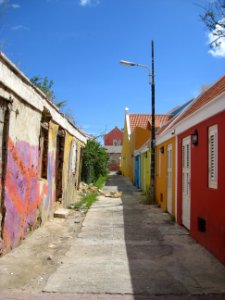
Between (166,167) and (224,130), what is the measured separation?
7.16 metres

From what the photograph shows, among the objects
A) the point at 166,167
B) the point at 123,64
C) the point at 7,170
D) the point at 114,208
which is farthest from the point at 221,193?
the point at 123,64

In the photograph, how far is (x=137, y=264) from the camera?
6953 mm

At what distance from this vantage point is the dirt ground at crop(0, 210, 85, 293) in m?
5.80

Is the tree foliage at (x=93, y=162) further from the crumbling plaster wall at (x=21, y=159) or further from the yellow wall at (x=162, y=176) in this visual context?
the crumbling plaster wall at (x=21, y=159)

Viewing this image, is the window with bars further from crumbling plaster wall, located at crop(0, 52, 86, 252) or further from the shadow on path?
crumbling plaster wall, located at crop(0, 52, 86, 252)

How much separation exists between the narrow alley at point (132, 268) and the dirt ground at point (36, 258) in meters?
0.07

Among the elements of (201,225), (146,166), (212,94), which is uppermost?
(212,94)

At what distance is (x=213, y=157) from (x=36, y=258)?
Answer: 11.7 ft

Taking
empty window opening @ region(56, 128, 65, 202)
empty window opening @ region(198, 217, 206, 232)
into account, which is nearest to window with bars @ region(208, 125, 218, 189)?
empty window opening @ region(198, 217, 206, 232)

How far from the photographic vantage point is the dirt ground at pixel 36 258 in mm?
5801

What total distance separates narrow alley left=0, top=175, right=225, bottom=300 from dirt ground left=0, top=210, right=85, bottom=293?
0.07m

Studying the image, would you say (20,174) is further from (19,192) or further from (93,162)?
(93,162)

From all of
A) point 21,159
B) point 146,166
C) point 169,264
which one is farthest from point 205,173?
point 146,166

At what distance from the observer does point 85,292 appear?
545cm
